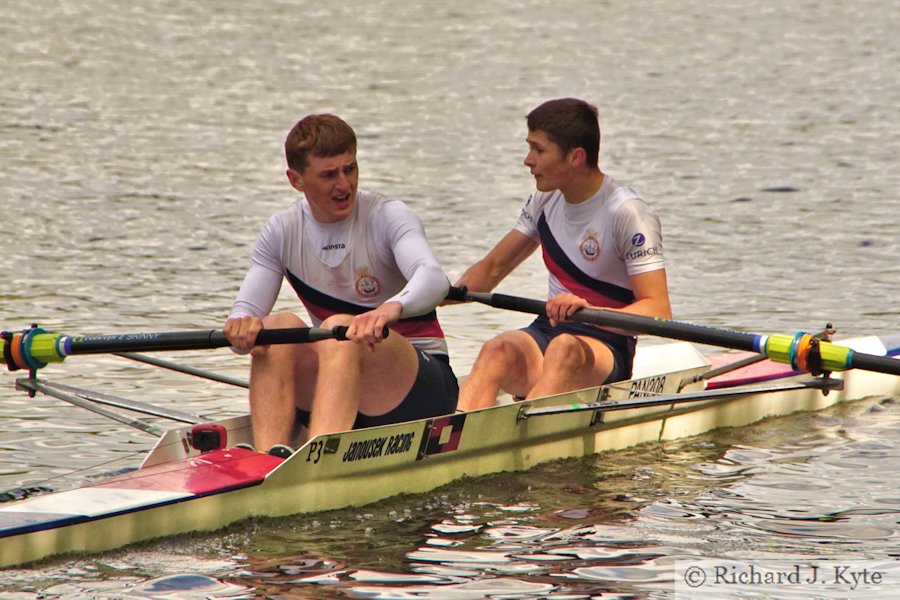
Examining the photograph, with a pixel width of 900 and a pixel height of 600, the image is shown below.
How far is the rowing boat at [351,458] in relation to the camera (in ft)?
21.4

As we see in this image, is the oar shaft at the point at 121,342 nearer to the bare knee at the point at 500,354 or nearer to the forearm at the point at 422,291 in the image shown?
the forearm at the point at 422,291

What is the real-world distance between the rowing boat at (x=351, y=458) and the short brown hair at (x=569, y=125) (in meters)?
1.35

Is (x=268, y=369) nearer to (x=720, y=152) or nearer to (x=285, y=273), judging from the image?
(x=285, y=273)

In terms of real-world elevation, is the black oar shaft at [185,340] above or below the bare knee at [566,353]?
above

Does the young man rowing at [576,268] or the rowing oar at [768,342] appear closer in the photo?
the rowing oar at [768,342]

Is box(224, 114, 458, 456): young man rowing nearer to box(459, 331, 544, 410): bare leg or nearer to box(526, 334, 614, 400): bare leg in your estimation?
box(459, 331, 544, 410): bare leg

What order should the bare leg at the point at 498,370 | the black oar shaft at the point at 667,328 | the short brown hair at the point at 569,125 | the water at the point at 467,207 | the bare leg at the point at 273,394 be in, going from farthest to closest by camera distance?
the bare leg at the point at 498,370 → the short brown hair at the point at 569,125 → the black oar shaft at the point at 667,328 → the bare leg at the point at 273,394 → the water at the point at 467,207

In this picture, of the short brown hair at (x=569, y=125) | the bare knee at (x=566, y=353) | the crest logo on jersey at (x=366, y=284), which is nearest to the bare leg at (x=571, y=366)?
the bare knee at (x=566, y=353)

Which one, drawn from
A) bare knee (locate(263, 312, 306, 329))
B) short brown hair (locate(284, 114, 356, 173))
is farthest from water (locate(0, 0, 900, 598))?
short brown hair (locate(284, 114, 356, 173))

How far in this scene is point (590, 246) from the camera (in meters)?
→ 8.38

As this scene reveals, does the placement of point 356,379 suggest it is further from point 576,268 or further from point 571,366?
point 576,268

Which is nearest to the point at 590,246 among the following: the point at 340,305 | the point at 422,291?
the point at 422,291

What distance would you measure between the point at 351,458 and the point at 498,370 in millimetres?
1301

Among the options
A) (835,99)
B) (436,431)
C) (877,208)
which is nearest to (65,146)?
(877,208)
